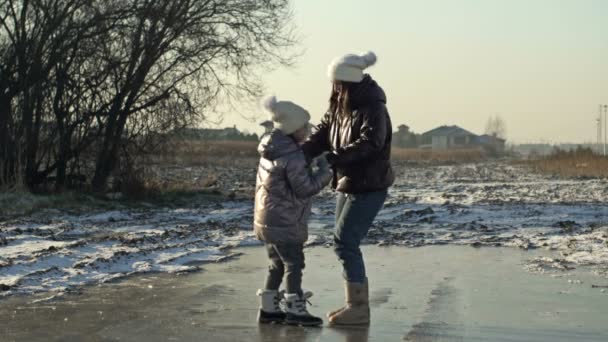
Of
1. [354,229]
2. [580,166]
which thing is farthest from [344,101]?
[580,166]

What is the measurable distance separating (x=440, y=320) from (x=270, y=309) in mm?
1203

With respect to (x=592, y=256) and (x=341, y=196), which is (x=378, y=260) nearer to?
(x=592, y=256)

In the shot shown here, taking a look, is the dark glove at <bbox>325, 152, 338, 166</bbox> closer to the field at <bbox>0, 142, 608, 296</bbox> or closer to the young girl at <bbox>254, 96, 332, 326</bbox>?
the young girl at <bbox>254, 96, 332, 326</bbox>

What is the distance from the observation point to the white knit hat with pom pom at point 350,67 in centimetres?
713

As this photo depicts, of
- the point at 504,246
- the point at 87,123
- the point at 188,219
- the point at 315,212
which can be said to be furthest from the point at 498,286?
the point at 87,123

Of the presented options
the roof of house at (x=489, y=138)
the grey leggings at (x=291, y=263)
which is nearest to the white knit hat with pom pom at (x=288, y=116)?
the grey leggings at (x=291, y=263)

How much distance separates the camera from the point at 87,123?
22.5 m

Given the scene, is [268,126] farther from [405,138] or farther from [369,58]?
[405,138]

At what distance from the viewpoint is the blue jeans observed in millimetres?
7023

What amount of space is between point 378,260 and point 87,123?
43.5 feet

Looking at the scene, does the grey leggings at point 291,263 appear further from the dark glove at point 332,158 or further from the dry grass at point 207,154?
the dry grass at point 207,154

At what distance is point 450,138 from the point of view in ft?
609

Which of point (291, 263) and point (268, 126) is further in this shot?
point (268, 126)

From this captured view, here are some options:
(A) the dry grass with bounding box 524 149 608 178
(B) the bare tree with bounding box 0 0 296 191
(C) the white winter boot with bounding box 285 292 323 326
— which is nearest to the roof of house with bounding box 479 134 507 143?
(A) the dry grass with bounding box 524 149 608 178
